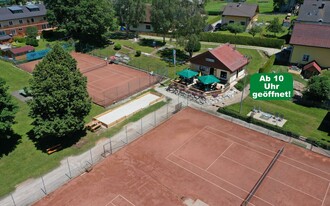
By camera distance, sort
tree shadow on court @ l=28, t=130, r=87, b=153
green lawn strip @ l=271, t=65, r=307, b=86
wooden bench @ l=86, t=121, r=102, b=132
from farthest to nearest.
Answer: green lawn strip @ l=271, t=65, r=307, b=86
wooden bench @ l=86, t=121, r=102, b=132
tree shadow on court @ l=28, t=130, r=87, b=153

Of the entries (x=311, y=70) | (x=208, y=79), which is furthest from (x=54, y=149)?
(x=311, y=70)

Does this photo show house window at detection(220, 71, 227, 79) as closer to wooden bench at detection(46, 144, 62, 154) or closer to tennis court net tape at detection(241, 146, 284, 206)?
tennis court net tape at detection(241, 146, 284, 206)

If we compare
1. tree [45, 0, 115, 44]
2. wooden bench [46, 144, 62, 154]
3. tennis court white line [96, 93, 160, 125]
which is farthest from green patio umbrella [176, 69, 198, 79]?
tree [45, 0, 115, 44]

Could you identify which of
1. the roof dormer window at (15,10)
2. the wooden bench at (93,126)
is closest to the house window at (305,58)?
the wooden bench at (93,126)

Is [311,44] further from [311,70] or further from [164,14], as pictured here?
[164,14]

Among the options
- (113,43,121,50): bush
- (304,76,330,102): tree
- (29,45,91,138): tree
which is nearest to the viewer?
(29,45,91,138): tree

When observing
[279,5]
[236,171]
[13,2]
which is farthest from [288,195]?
[13,2]

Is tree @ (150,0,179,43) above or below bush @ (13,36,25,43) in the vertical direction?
above

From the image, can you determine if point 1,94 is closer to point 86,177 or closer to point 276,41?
point 86,177
